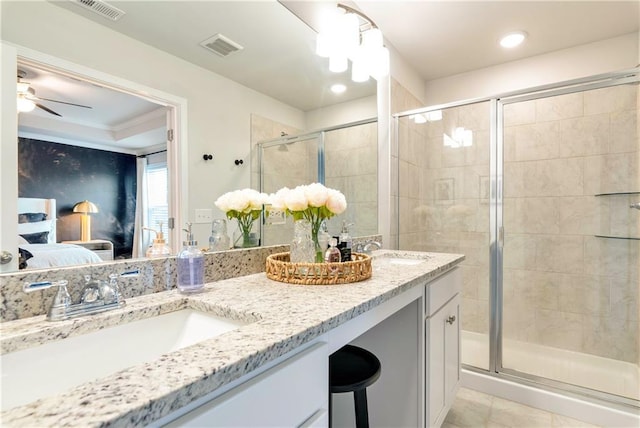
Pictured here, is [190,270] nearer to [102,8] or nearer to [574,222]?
[102,8]

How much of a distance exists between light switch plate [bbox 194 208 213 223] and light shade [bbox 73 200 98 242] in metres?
0.30

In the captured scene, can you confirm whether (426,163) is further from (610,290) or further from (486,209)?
(610,290)

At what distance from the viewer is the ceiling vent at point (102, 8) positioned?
0.80 m

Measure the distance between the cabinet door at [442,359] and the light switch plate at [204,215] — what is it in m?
0.92

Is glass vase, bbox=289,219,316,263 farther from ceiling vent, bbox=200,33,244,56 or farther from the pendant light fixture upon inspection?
the pendant light fixture

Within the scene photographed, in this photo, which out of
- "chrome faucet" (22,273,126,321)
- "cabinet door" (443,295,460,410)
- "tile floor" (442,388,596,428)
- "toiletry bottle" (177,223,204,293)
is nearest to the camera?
"chrome faucet" (22,273,126,321)

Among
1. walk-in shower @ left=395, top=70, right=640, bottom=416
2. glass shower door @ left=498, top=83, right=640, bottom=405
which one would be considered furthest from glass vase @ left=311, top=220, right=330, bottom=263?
glass shower door @ left=498, top=83, right=640, bottom=405

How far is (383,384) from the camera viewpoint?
135 centimetres

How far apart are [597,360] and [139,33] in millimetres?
3070

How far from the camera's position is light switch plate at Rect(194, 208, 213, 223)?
107cm

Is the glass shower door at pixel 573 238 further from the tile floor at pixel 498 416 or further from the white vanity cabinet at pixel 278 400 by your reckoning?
Answer: the white vanity cabinet at pixel 278 400

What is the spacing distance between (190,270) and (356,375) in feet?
2.09

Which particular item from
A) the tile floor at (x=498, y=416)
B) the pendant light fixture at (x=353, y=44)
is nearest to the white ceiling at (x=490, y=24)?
the pendant light fixture at (x=353, y=44)

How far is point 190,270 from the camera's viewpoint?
0.91m
